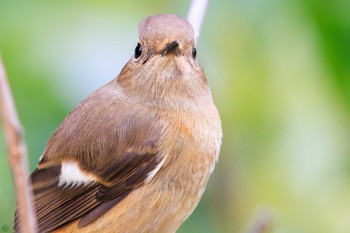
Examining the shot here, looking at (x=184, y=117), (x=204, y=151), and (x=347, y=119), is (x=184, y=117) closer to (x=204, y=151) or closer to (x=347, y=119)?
(x=204, y=151)

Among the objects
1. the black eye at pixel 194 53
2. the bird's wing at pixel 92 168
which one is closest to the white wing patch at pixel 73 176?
the bird's wing at pixel 92 168

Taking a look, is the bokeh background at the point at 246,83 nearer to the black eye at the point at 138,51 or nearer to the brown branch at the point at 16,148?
the black eye at the point at 138,51

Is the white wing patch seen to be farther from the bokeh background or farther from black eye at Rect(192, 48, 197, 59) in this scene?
black eye at Rect(192, 48, 197, 59)

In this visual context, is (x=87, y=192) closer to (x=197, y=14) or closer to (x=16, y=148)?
(x=197, y=14)

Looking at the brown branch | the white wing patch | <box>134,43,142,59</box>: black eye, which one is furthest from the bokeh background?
the brown branch

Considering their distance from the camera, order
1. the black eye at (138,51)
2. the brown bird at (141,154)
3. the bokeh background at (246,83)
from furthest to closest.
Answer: the black eye at (138,51), the brown bird at (141,154), the bokeh background at (246,83)
